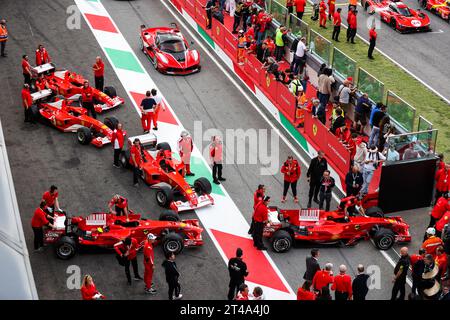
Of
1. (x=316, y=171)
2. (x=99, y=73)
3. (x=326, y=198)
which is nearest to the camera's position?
(x=316, y=171)

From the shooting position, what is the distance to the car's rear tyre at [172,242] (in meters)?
16.6

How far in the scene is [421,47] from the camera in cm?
2934

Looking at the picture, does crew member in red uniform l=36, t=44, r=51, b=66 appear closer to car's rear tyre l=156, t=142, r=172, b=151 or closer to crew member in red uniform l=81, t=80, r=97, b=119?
crew member in red uniform l=81, t=80, r=97, b=119

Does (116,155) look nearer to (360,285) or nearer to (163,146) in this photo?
(163,146)

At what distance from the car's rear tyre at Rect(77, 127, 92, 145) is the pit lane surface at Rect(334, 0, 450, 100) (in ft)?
39.6

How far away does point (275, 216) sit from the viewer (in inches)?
683

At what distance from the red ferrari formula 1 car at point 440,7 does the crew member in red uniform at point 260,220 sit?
1869 cm

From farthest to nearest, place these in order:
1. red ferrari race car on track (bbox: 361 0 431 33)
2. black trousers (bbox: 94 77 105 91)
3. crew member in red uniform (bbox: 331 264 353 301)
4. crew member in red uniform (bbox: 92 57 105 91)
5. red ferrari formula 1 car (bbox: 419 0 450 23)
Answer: red ferrari formula 1 car (bbox: 419 0 450 23) < red ferrari race car on track (bbox: 361 0 431 33) < black trousers (bbox: 94 77 105 91) < crew member in red uniform (bbox: 92 57 105 91) < crew member in red uniform (bbox: 331 264 353 301)

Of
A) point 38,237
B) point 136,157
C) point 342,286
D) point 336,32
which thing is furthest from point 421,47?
point 38,237

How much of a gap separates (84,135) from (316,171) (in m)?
7.14

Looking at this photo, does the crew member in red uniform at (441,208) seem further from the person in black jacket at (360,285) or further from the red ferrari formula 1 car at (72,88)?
the red ferrari formula 1 car at (72,88)

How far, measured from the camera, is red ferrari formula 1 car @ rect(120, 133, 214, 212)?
1847 cm

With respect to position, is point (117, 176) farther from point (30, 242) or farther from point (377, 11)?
point (377, 11)

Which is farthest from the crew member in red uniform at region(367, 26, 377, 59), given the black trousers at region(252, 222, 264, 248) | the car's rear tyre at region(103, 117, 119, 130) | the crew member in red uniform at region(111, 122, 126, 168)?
the black trousers at region(252, 222, 264, 248)
